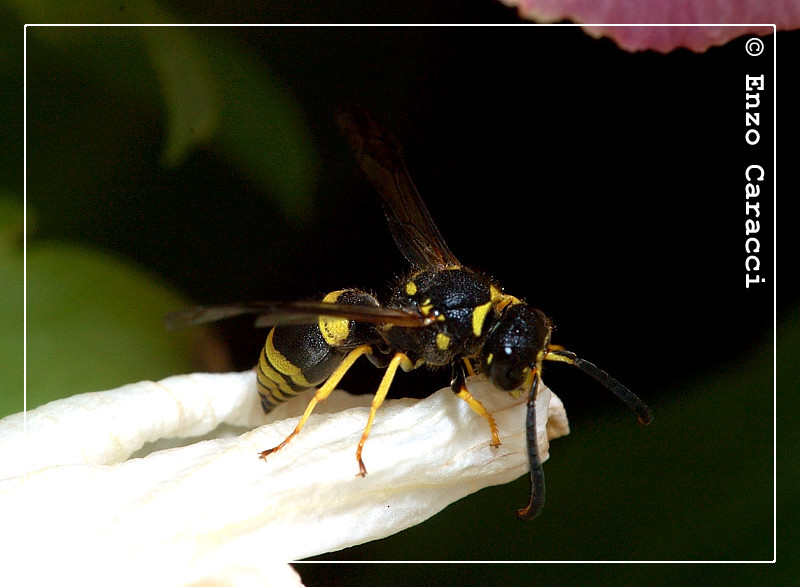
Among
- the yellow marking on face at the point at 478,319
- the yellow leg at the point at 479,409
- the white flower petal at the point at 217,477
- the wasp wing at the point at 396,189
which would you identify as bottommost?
the white flower petal at the point at 217,477

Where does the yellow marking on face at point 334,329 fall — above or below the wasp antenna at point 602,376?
above

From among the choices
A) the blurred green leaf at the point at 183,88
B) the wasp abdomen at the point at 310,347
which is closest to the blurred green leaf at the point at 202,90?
the blurred green leaf at the point at 183,88

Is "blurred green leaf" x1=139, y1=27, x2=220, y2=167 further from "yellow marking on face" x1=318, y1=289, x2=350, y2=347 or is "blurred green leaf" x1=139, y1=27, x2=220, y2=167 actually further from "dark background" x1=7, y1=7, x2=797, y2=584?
"yellow marking on face" x1=318, y1=289, x2=350, y2=347

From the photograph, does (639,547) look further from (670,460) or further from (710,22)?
(710,22)

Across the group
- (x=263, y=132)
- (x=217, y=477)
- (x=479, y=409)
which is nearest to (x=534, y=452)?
(x=479, y=409)

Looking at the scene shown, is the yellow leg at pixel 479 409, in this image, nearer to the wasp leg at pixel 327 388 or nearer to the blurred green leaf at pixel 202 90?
the wasp leg at pixel 327 388

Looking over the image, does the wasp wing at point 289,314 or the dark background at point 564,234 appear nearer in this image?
the wasp wing at point 289,314
